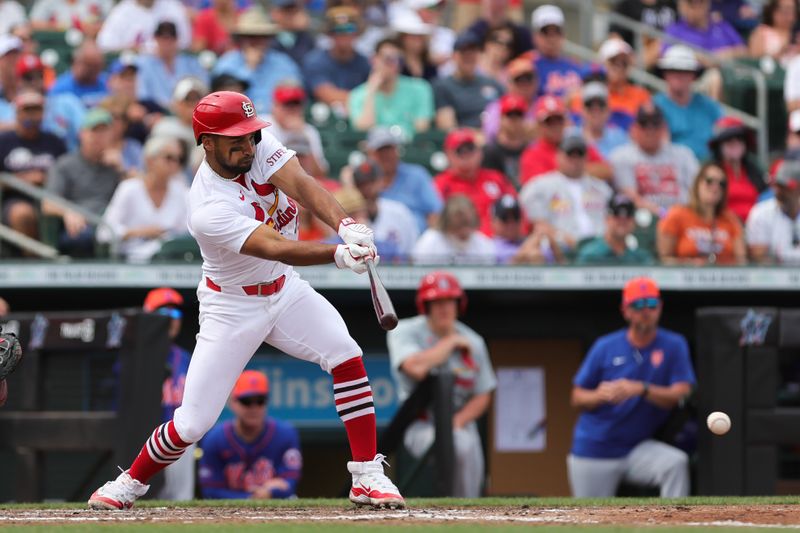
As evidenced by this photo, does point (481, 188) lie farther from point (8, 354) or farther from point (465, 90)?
point (8, 354)

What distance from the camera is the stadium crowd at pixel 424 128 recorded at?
9.05m

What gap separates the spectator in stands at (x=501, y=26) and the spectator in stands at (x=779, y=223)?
10.6ft

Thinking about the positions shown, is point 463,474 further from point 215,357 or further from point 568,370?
point 215,357

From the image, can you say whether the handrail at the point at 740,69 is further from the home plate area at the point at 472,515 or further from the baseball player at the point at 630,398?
the home plate area at the point at 472,515

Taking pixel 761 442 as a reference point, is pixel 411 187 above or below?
above

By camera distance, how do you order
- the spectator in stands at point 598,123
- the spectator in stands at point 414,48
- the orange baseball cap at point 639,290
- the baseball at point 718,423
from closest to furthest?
the baseball at point 718,423 < the orange baseball cap at point 639,290 < the spectator in stands at point 598,123 < the spectator in stands at point 414,48

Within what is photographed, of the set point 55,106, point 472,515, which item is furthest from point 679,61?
point 472,515

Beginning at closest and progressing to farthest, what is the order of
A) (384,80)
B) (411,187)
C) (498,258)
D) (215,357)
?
(215,357), (498,258), (411,187), (384,80)

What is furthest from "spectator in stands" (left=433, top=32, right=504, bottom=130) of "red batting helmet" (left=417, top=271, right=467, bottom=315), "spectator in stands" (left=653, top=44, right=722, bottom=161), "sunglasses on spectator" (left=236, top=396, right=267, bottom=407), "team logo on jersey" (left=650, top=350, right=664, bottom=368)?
"sunglasses on spectator" (left=236, top=396, right=267, bottom=407)

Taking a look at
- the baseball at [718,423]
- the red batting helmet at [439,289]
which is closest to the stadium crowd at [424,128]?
the red batting helmet at [439,289]

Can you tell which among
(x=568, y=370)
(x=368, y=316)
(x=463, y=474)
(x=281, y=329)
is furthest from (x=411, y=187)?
(x=281, y=329)

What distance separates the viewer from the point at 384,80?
10.7 metres

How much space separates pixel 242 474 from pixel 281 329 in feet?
8.35

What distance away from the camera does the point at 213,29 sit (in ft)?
40.0
